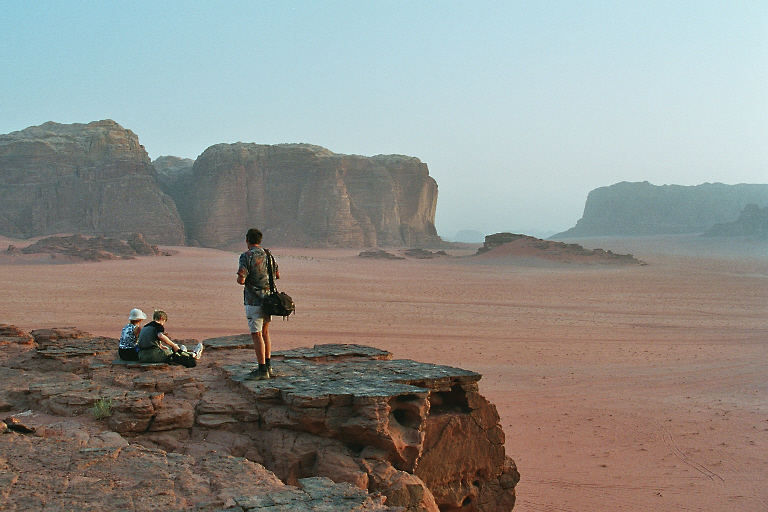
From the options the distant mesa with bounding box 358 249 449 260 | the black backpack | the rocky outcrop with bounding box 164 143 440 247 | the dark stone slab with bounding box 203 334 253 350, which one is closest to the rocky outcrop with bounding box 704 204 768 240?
the rocky outcrop with bounding box 164 143 440 247

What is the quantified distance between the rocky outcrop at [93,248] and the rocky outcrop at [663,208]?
98.3m

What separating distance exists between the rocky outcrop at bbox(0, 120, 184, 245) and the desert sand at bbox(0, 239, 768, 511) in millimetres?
13590

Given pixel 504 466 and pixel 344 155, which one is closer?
→ pixel 504 466

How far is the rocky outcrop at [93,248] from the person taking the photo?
34.1 m

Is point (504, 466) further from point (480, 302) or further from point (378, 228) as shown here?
point (378, 228)

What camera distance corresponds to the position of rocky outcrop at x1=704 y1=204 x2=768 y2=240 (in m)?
74.3

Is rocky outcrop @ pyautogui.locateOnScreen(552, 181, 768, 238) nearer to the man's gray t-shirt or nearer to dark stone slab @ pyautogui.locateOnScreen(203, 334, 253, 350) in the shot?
dark stone slab @ pyautogui.locateOnScreen(203, 334, 253, 350)

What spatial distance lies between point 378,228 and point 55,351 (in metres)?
52.3

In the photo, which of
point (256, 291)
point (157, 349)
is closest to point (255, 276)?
point (256, 291)

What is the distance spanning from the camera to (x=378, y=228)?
59219 millimetres

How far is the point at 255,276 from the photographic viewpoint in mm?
6031

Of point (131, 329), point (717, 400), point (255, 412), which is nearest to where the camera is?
point (255, 412)

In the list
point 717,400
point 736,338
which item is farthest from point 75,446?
point 736,338

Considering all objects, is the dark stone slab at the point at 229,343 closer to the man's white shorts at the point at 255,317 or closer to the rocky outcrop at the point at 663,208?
the man's white shorts at the point at 255,317
